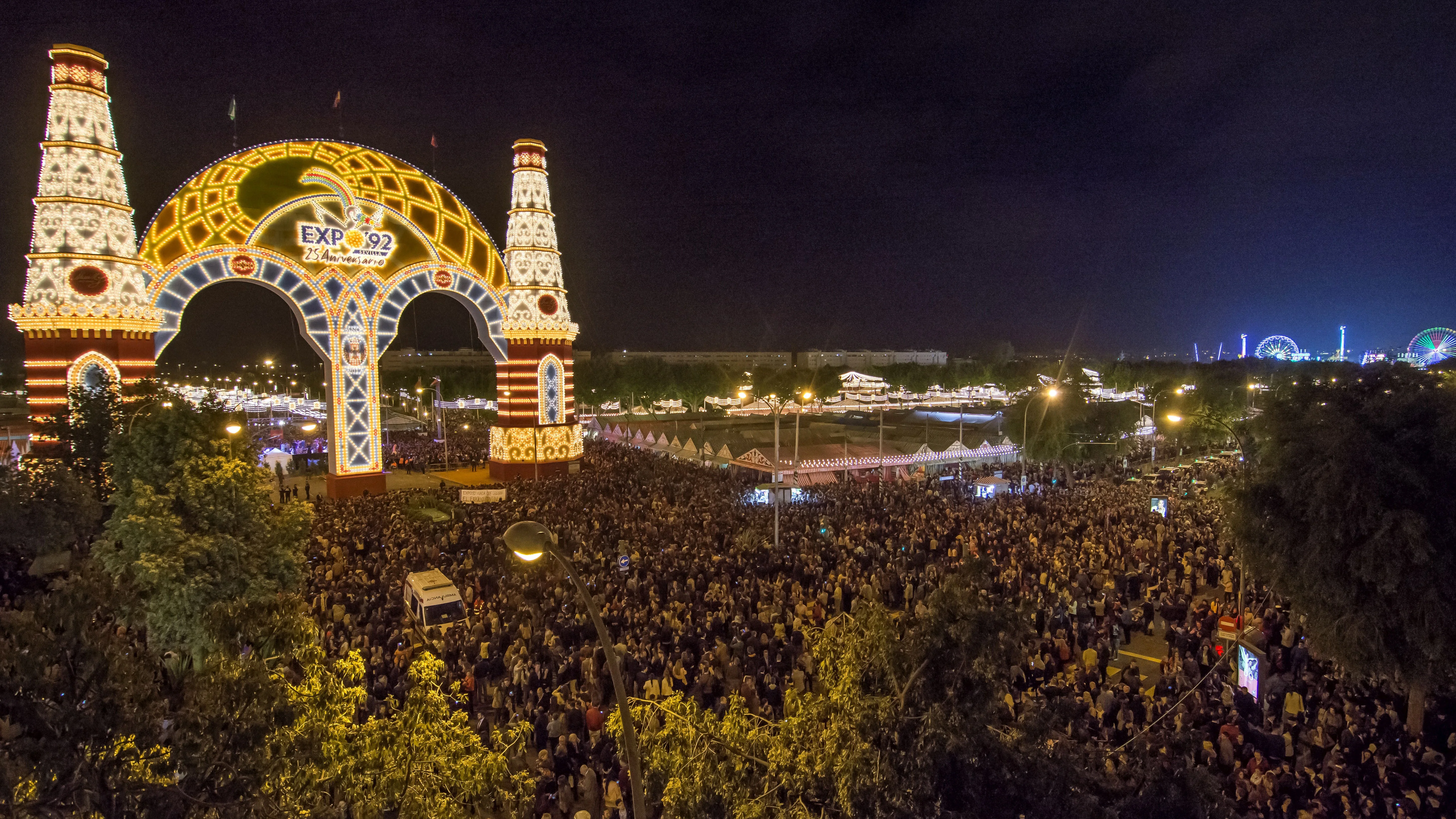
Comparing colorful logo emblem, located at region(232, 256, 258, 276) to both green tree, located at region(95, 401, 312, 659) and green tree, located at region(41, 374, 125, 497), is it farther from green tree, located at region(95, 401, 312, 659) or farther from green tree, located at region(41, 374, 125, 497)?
green tree, located at region(95, 401, 312, 659)

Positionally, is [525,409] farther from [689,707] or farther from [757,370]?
[757,370]

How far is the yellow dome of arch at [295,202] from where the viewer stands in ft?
87.7

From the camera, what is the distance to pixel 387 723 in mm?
6770

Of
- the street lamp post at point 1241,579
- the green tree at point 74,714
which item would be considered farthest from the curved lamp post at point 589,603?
the street lamp post at point 1241,579

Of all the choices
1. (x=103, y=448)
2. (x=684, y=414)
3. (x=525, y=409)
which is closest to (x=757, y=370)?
(x=684, y=414)

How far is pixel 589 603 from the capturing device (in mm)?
5344

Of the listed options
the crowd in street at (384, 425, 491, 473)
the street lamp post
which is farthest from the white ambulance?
the crowd in street at (384, 425, 491, 473)

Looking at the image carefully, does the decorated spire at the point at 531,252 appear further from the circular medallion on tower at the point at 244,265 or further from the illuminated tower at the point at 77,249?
the illuminated tower at the point at 77,249

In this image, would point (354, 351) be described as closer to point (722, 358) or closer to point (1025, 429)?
point (1025, 429)

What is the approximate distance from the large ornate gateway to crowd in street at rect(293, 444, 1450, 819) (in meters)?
8.70

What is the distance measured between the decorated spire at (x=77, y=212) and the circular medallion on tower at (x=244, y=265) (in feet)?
11.9

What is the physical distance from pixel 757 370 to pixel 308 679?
98878 mm

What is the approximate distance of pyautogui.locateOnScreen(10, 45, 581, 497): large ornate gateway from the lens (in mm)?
23406

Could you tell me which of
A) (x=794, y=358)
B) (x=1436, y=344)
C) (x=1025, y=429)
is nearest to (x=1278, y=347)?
(x=1436, y=344)
